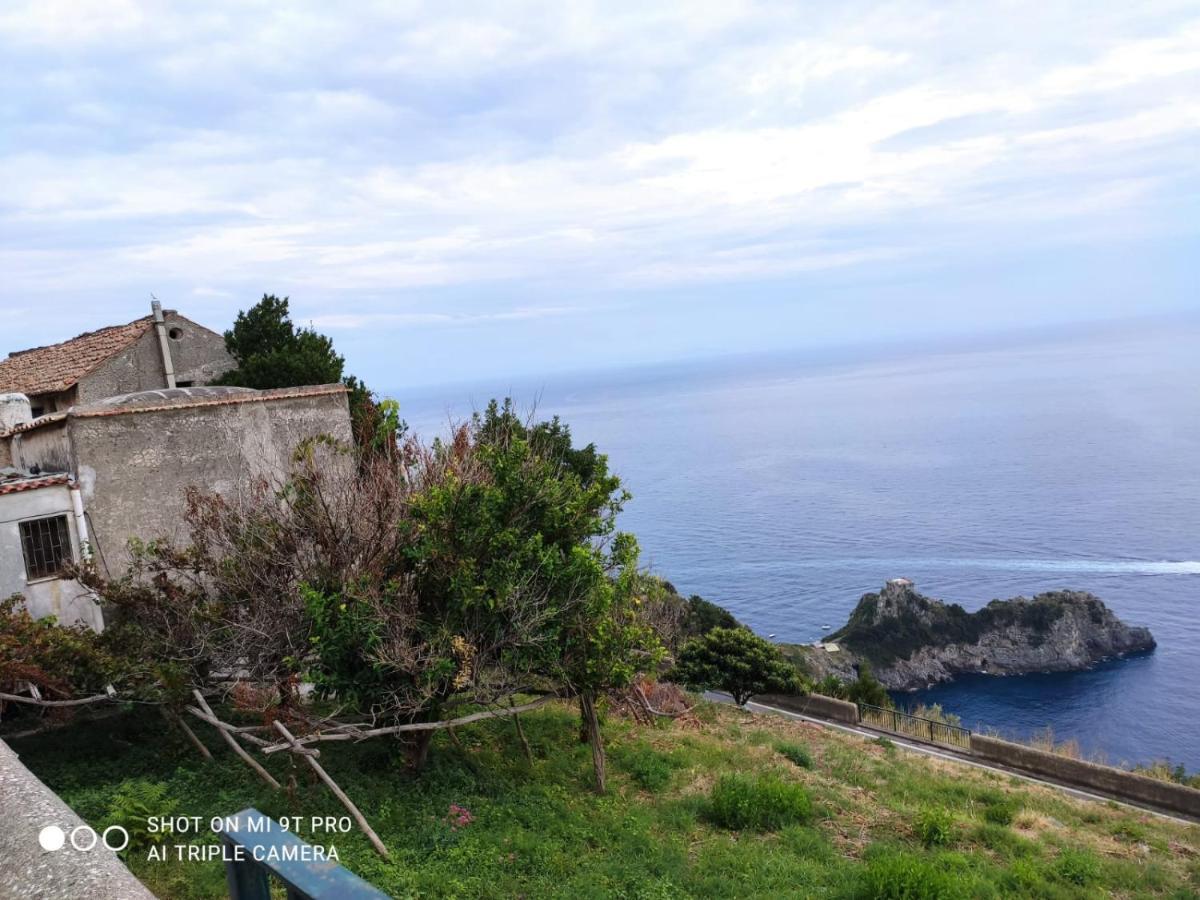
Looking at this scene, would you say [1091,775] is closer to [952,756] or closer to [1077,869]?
[952,756]

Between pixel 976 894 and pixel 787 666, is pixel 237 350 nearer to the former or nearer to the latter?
pixel 787 666

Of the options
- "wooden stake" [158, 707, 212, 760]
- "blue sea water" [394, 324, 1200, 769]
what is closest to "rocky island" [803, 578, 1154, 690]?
"blue sea water" [394, 324, 1200, 769]

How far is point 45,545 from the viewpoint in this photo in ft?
48.9

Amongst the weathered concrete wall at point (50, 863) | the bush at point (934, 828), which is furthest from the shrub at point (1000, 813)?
the weathered concrete wall at point (50, 863)

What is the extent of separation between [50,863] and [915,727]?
25.6 meters

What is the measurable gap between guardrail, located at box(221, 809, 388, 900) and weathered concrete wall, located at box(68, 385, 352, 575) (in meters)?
14.3

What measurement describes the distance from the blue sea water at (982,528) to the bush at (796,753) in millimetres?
10215

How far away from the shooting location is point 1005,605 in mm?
53000

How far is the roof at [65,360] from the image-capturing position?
2298 cm

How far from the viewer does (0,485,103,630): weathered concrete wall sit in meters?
14.3

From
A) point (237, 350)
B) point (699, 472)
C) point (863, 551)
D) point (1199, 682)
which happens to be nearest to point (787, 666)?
point (237, 350)

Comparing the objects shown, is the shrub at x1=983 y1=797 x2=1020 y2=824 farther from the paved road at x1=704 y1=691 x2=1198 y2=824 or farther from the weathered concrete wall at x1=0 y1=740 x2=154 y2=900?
the weathered concrete wall at x1=0 y1=740 x2=154 y2=900

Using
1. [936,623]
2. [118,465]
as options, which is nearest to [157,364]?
[118,465]

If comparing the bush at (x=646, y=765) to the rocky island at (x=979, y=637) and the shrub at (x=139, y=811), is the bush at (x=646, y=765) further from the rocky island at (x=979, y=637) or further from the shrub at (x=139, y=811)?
the rocky island at (x=979, y=637)
